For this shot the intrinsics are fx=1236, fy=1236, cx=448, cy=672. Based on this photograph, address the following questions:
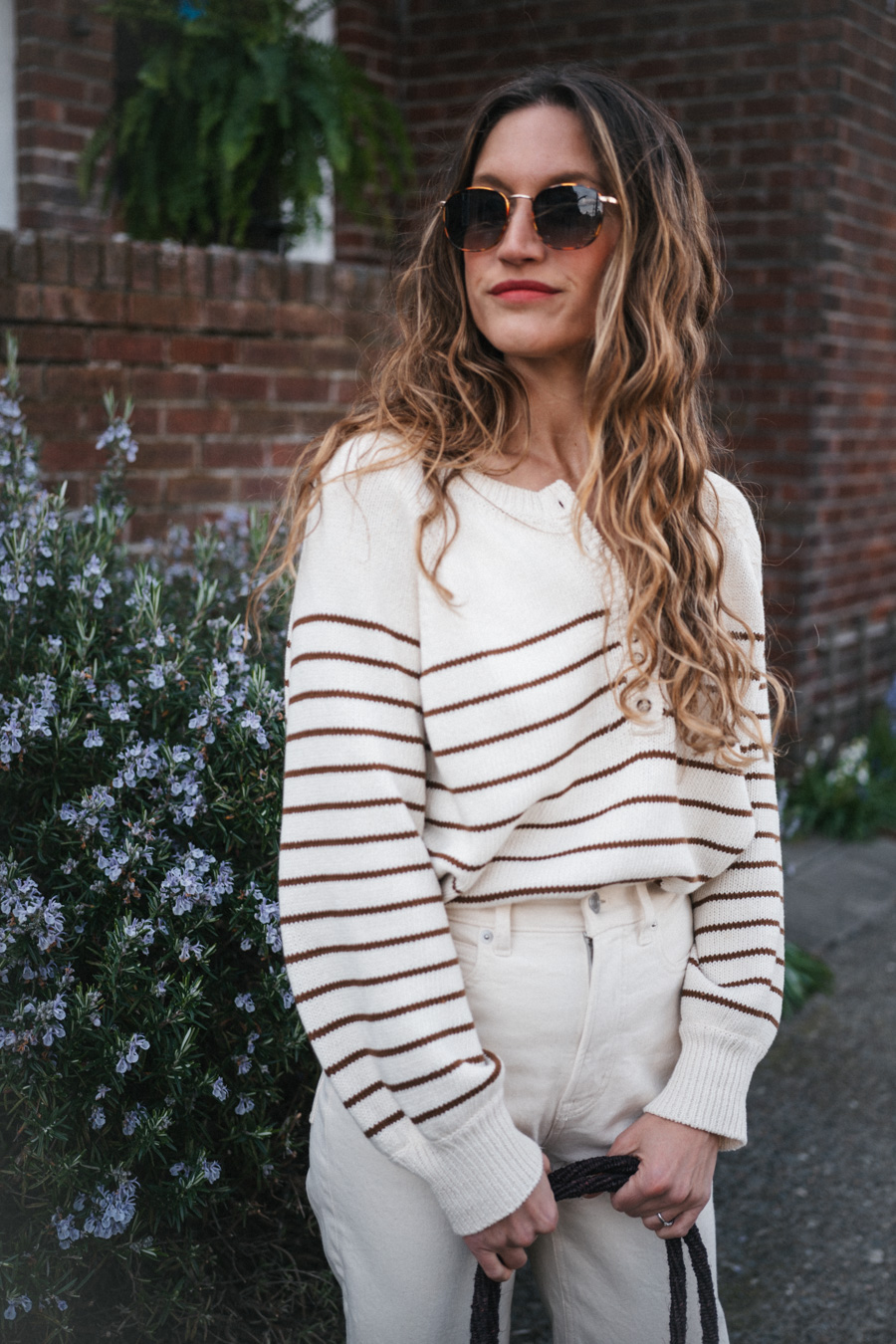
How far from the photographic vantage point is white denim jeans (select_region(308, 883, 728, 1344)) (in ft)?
4.80

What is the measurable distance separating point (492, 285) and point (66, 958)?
128cm

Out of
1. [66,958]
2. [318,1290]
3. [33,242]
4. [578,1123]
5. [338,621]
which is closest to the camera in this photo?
[338,621]

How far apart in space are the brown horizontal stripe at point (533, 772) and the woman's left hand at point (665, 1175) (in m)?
0.44

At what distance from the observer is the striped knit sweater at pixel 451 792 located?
135 cm

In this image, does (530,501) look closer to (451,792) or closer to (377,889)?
(451,792)

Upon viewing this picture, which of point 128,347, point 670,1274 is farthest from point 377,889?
point 128,347

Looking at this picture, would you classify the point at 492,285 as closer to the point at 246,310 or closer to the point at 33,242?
the point at 33,242

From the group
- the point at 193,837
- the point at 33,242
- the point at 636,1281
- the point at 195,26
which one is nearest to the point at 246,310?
the point at 33,242

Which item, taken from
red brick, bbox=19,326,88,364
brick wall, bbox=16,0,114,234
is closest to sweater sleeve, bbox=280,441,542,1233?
red brick, bbox=19,326,88,364

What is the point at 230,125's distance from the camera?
405 centimetres

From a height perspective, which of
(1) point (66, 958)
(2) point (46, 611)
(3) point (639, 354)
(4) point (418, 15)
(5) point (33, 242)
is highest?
(4) point (418, 15)

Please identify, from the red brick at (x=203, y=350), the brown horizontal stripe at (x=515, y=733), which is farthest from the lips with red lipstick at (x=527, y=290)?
the red brick at (x=203, y=350)

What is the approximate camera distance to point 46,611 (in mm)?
2506

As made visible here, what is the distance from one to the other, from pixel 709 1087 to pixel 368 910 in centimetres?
52
